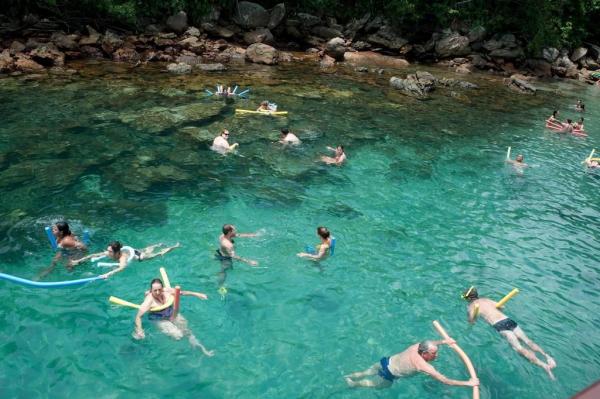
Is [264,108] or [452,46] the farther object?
[452,46]

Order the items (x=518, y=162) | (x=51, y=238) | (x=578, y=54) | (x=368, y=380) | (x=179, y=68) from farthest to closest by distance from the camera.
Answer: (x=578, y=54) → (x=179, y=68) → (x=518, y=162) → (x=51, y=238) → (x=368, y=380)

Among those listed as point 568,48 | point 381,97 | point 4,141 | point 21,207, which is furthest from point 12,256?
point 568,48

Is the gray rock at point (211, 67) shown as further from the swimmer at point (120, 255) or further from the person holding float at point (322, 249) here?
the person holding float at point (322, 249)

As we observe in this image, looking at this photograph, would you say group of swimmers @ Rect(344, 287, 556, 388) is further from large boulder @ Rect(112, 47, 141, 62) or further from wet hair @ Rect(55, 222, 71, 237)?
large boulder @ Rect(112, 47, 141, 62)

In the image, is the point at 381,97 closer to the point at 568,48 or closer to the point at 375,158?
the point at 375,158

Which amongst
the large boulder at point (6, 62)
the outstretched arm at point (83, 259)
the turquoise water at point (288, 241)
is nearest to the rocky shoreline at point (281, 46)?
the large boulder at point (6, 62)

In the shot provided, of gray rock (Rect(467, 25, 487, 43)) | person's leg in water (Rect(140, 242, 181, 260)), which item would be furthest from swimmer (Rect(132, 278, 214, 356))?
gray rock (Rect(467, 25, 487, 43))

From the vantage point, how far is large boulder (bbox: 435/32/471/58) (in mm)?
40469

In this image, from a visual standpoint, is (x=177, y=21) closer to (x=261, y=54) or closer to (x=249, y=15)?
(x=249, y=15)

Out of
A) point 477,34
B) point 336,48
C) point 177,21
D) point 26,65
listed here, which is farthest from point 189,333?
point 477,34

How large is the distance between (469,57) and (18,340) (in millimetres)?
41567

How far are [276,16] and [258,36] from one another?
124 inches

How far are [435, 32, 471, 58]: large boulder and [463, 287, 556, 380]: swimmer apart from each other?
116ft

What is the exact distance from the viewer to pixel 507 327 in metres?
9.42
